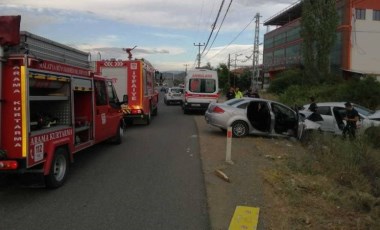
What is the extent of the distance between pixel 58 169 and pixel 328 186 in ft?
16.4

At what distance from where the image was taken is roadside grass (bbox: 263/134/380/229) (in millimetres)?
6637

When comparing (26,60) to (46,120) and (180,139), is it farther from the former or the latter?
(180,139)

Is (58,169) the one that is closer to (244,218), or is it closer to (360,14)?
(244,218)

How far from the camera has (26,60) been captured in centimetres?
752

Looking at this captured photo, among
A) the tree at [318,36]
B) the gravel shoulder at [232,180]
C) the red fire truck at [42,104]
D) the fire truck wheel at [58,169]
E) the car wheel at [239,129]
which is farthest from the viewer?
the tree at [318,36]

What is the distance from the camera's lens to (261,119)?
16.8 metres

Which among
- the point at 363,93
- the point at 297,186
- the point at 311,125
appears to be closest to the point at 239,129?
the point at 311,125

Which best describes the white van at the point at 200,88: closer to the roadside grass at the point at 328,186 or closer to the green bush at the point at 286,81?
the roadside grass at the point at 328,186

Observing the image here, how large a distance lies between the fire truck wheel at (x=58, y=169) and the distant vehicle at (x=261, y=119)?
843 cm

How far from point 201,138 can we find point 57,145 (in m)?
8.28

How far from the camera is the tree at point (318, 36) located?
48.2 meters

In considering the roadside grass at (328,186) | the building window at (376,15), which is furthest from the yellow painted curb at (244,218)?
the building window at (376,15)

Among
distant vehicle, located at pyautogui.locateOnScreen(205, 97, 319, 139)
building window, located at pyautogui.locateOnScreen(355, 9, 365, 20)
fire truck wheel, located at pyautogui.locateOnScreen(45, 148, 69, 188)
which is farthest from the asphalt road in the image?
building window, located at pyautogui.locateOnScreen(355, 9, 365, 20)

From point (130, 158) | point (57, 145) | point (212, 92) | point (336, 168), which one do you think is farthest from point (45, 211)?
point (212, 92)
